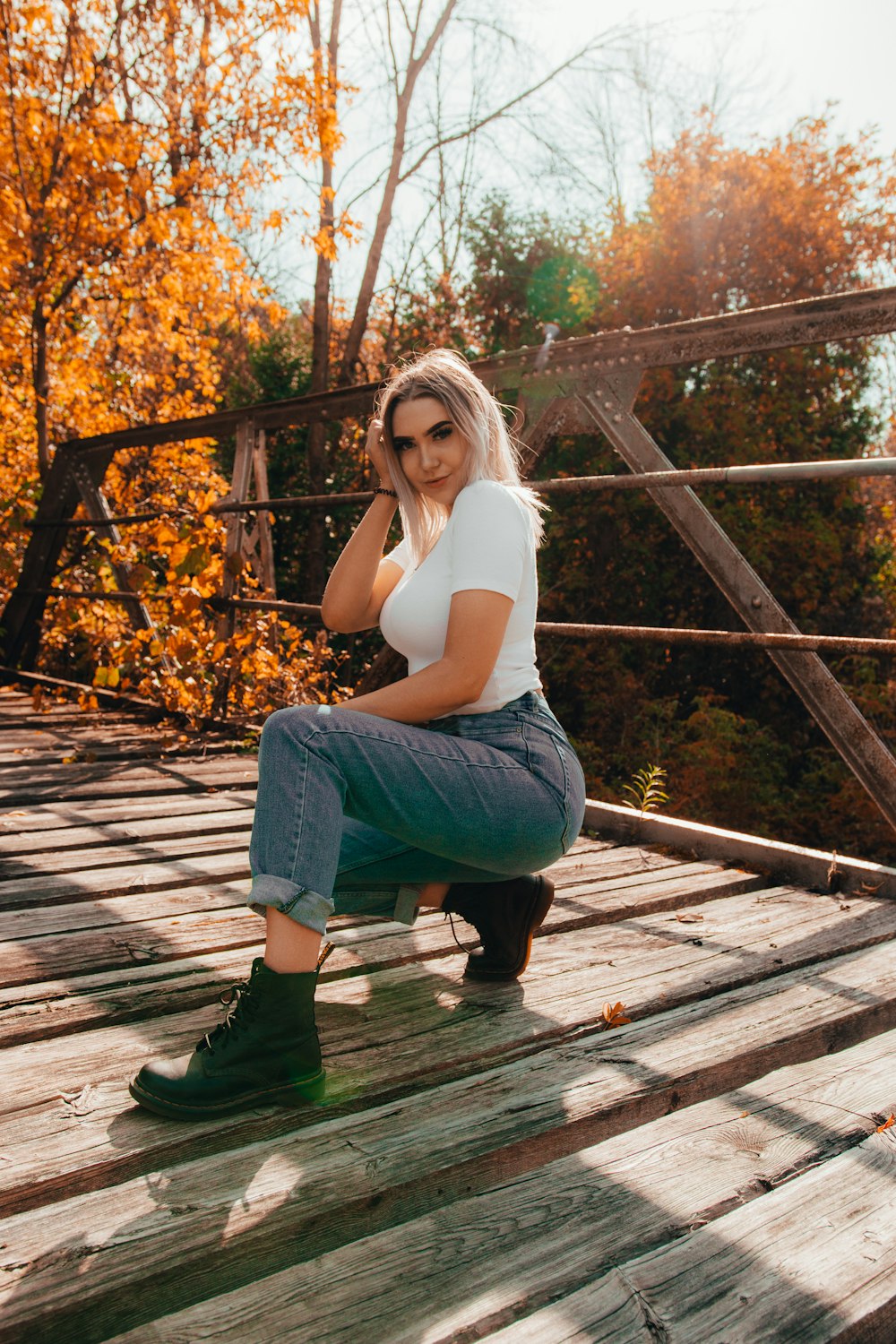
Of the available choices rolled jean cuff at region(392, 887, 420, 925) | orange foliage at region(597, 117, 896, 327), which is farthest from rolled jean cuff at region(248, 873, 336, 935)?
orange foliage at region(597, 117, 896, 327)

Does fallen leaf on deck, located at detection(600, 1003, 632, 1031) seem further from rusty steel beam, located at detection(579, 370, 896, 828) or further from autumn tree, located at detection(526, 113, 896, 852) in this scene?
autumn tree, located at detection(526, 113, 896, 852)

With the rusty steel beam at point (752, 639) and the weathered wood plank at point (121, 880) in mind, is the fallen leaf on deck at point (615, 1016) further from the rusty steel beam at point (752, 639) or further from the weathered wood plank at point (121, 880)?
the weathered wood plank at point (121, 880)

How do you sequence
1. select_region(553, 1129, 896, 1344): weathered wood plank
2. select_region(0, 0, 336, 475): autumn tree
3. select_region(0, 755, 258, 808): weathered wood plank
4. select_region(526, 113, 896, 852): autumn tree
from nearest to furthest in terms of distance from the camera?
select_region(553, 1129, 896, 1344): weathered wood plank < select_region(0, 755, 258, 808): weathered wood plank < select_region(0, 0, 336, 475): autumn tree < select_region(526, 113, 896, 852): autumn tree

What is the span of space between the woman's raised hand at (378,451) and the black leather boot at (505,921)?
834mm

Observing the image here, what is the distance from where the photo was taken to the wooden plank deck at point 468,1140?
3.43 feet

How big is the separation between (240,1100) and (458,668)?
2.35 ft

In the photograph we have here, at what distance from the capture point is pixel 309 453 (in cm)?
1105

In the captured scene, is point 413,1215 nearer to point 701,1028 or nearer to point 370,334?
point 701,1028

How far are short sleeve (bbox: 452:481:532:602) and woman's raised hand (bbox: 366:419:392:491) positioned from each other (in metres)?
0.34

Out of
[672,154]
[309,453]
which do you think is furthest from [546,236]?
[309,453]

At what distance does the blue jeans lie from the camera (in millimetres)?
1523

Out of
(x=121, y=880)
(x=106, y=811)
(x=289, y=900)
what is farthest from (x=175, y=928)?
(x=106, y=811)

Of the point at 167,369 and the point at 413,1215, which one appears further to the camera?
the point at 167,369

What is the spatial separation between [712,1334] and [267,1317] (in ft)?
1.41
